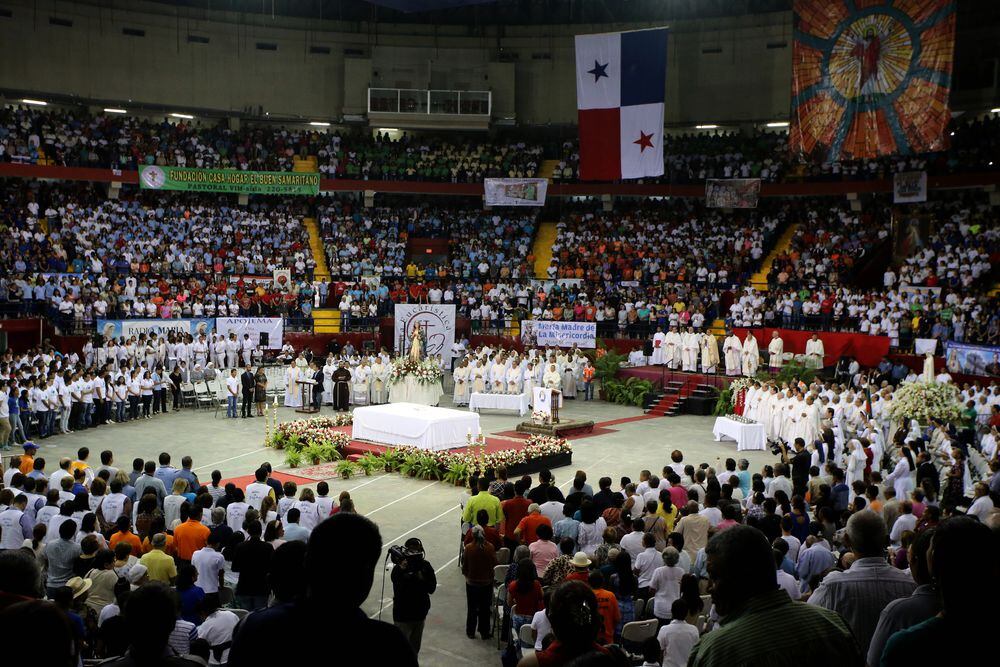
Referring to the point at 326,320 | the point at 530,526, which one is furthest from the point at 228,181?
the point at 530,526

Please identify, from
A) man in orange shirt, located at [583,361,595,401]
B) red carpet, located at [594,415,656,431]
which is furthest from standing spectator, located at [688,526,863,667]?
man in orange shirt, located at [583,361,595,401]

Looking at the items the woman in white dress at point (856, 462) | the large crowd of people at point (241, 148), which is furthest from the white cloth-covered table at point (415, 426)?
the large crowd of people at point (241, 148)

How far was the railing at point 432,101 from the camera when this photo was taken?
44250 millimetres

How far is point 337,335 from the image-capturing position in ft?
111

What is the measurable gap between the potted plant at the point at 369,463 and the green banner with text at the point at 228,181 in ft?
75.8

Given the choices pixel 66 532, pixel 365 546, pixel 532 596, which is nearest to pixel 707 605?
pixel 532 596

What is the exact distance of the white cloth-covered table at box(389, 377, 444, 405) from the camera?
27.0m

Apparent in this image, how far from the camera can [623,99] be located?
31891 mm

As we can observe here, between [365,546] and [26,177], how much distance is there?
39.5 metres

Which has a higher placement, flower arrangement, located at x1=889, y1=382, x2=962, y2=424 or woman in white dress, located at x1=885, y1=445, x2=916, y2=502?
flower arrangement, located at x1=889, y1=382, x2=962, y2=424

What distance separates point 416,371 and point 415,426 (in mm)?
6760

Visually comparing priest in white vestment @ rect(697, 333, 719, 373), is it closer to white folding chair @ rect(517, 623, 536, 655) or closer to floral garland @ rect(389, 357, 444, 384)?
floral garland @ rect(389, 357, 444, 384)

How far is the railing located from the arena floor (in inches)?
778

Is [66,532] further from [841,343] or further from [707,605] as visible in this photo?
[841,343]
